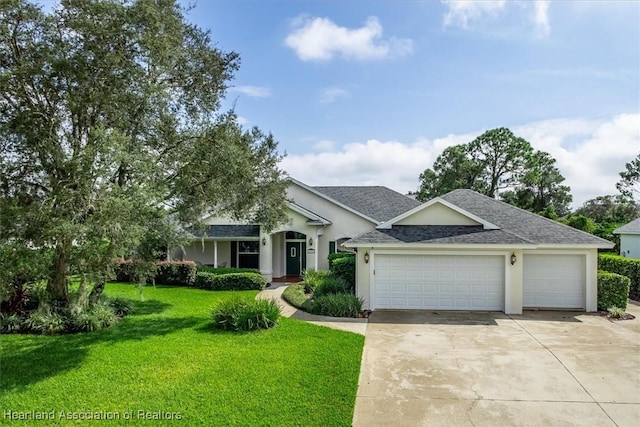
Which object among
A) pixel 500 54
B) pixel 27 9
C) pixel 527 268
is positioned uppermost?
pixel 500 54

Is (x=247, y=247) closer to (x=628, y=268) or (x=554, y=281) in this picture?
(x=554, y=281)

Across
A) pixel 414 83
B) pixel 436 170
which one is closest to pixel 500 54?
pixel 414 83

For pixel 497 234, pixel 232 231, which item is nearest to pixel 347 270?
pixel 497 234

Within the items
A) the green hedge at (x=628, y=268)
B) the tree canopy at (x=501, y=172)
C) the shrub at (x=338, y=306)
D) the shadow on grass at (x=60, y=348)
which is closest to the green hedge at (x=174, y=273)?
the shadow on grass at (x=60, y=348)

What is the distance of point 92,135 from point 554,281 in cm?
1595

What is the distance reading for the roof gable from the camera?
15.3m

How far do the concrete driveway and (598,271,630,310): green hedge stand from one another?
194 centimetres

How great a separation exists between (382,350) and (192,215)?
7388 mm

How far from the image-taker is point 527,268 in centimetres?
1456

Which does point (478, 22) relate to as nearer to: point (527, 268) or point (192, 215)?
point (527, 268)

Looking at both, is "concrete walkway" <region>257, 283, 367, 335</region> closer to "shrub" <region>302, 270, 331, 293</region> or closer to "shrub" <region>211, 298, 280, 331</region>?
Result: "shrub" <region>211, 298, 280, 331</region>

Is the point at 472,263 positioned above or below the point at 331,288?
above

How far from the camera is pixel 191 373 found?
789cm

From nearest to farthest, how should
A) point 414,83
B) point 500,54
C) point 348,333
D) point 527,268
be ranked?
Answer: point 348,333, point 500,54, point 527,268, point 414,83
